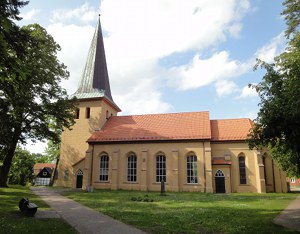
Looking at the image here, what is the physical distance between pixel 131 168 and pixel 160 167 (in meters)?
3.70

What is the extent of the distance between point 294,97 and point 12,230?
10.3 m

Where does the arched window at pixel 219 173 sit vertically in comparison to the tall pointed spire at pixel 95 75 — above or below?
below

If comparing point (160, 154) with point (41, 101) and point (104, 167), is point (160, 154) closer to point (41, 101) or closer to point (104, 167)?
point (104, 167)

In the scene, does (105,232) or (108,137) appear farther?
(108,137)

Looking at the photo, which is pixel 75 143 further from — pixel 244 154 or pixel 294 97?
pixel 294 97

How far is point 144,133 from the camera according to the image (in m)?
33.6

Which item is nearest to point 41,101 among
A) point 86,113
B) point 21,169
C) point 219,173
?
point 86,113

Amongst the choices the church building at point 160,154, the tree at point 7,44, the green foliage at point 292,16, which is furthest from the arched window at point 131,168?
the green foliage at point 292,16

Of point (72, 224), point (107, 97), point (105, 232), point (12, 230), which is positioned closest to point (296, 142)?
point (105, 232)

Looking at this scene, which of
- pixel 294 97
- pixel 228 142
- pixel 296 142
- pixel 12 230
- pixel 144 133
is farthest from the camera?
pixel 144 133

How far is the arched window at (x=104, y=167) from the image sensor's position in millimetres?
33581

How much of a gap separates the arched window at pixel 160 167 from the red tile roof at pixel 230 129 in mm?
6345

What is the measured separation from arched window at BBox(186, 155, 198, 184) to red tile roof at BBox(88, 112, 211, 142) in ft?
7.87

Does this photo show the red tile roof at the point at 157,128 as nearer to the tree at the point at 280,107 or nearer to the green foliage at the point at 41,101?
the green foliage at the point at 41,101
